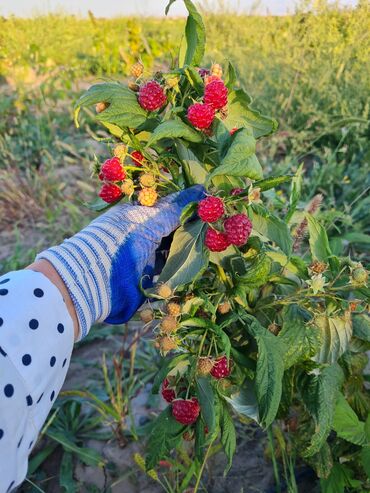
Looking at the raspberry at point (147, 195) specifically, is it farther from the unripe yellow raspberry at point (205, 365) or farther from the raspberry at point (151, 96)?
the unripe yellow raspberry at point (205, 365)

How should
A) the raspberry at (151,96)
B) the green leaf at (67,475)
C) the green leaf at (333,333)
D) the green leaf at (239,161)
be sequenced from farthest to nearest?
the green leaf at (67,475) → the green leaf at (333,333) → the raspberry at (151,96) → the green leaf at (239,161)

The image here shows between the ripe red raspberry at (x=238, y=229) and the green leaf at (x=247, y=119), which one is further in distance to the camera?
the green leaf at (x=247, y=119)

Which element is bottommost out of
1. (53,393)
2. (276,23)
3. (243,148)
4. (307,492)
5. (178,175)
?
(307,492)

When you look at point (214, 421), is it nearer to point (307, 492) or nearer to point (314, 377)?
point (314, 377)

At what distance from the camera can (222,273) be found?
95cm

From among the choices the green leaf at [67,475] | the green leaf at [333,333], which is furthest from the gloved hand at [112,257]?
the green leaf at [67,475]

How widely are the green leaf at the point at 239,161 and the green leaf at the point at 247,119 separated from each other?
169 millimetres

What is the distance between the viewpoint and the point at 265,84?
3512mm

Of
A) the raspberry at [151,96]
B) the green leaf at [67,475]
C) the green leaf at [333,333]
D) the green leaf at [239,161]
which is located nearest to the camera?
the green leaf at [239,161]

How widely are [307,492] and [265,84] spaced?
287 cm

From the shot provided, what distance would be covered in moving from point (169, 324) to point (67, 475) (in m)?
1.01

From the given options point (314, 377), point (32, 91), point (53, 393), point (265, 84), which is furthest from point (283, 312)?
point (32, 91)

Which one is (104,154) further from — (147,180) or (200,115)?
(200,115)

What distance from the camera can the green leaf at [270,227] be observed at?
853 millimetres
